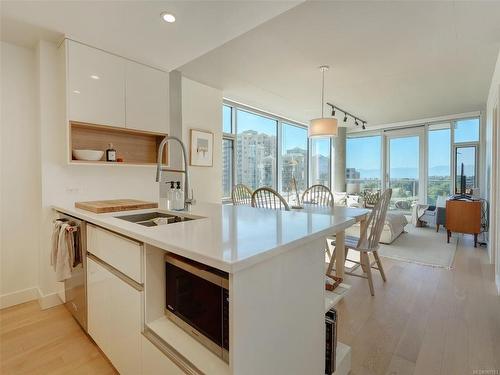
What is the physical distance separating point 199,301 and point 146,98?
7.69 ft

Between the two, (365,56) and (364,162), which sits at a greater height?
(365,56)

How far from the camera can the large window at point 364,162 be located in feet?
24.3

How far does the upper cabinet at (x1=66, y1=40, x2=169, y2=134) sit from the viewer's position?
2242 millimetres

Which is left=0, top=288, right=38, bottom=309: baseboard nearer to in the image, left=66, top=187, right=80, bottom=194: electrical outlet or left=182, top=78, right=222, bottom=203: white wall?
left=66, top=187, right=80, bottom=194: electrical outlet

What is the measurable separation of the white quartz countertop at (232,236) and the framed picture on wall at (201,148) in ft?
7.75

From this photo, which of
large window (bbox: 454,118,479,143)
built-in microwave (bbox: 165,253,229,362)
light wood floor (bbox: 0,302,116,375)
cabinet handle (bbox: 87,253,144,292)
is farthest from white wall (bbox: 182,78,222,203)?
large window (bbox: 454,118,479,143)

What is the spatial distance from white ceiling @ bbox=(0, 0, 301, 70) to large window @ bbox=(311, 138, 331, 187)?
18.4 feet

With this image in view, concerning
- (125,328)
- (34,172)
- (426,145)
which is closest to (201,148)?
(34,172)

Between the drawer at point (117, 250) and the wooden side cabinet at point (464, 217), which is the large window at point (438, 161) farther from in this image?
the drawer at point (117, 250)

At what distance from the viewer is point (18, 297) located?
242 centimetres

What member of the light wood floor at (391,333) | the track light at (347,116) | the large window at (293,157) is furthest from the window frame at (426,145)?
the light wood floor at (391,333)

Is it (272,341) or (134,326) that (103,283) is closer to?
(134,326)

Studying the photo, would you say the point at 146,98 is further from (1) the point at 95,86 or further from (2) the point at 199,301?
(2) the point at 199,301

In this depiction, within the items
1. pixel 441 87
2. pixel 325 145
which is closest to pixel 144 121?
pixel 441 87
